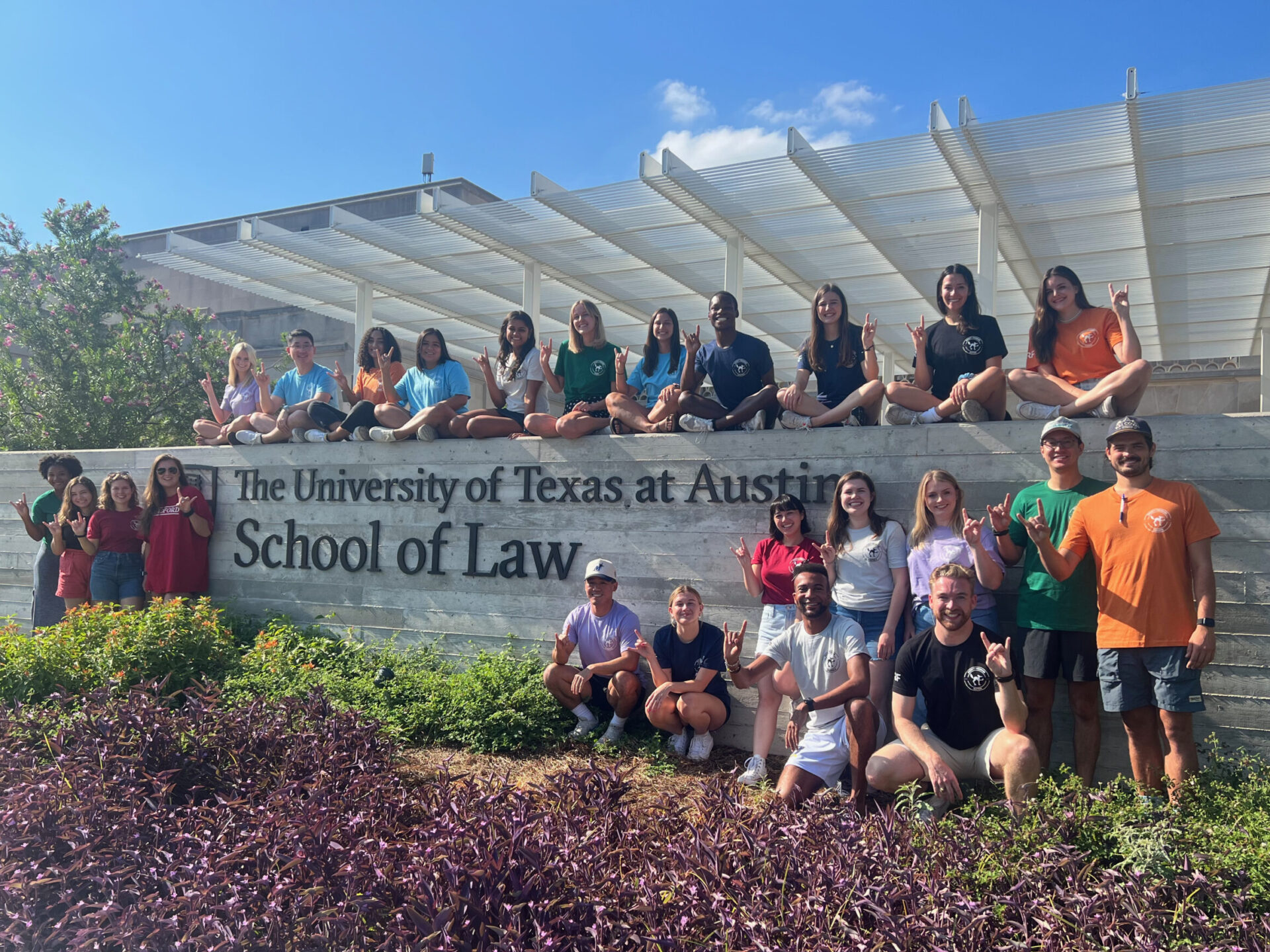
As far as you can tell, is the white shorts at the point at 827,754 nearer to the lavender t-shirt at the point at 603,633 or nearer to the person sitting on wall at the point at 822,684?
the person sitting on wall at the point at 822,684

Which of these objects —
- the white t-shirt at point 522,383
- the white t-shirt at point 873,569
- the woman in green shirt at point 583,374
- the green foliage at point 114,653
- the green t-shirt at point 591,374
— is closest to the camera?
the white t-shirt at point 873,569

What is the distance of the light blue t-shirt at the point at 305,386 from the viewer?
29.3ft

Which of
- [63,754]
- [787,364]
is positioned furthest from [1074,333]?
[787,364]

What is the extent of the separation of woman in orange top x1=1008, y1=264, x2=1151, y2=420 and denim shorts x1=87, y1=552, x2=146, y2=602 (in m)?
7.44

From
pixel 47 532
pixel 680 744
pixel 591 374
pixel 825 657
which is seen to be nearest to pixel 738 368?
pixel 591 374

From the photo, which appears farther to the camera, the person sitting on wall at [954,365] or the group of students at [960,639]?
the person sitting on wall at [954,365]

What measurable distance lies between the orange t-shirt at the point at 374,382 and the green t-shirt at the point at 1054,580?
5332 mm

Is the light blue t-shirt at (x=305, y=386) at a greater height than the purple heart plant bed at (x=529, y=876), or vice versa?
the light blue t-shirt at (x=305, y=386)

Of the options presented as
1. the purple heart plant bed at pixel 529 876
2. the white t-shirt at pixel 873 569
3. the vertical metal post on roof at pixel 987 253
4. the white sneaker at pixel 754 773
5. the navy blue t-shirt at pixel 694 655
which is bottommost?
the white sneaker at pixel 754 773

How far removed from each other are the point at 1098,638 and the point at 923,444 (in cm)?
167

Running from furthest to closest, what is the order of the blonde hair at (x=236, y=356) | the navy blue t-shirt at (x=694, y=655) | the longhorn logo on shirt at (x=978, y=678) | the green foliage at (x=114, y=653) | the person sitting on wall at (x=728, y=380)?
the blonde hair at (x=236, y=356), the person sitting on wall at (x=728, y=380), the green foliage at (x=114, y=653), the navy blue t-shirt at (x=694, y=655), the longhorn logo on shirt at (x=978, y=678)

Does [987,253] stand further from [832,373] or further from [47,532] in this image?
[47,532]

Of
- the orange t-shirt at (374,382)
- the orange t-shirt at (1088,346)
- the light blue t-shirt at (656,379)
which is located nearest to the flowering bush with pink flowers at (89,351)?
the orange t-shirt at (374,382)

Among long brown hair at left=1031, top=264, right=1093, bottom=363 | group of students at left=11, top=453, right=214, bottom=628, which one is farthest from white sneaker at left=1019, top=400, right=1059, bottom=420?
group of students at left=11, top=453, right=214, bottom=628
